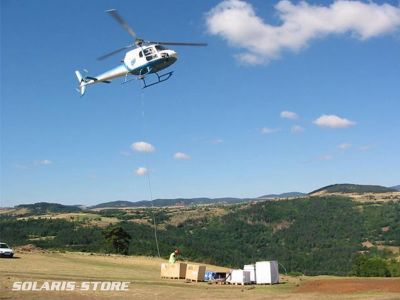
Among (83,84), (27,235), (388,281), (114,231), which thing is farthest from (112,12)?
(27,235)

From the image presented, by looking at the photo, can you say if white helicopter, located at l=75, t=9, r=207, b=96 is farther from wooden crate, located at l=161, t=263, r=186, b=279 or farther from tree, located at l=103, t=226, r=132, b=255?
tree, located at l=103, t=226, r=132, b=255

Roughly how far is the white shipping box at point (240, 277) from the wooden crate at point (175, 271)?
149 inches

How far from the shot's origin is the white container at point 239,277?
3256 cm

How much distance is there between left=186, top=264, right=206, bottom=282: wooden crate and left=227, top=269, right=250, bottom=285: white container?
1.93m

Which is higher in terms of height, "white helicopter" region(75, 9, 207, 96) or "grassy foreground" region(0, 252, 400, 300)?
"white helicopter" region(75, 9, 207, 96)

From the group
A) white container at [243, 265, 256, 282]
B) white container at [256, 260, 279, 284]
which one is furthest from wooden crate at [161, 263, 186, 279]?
white container at [256, 260, 279, 284]

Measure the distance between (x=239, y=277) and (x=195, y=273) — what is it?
2.88 m

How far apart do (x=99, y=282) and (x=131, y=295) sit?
491cm

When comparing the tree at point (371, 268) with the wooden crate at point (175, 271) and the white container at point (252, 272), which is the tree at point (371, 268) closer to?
the white container at point (252, 272)

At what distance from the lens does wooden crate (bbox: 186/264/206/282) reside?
1323 inches

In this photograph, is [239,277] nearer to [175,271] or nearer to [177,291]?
[175,271]

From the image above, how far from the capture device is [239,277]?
32.7 meters

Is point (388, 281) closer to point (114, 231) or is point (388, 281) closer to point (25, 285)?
point (25, 285)

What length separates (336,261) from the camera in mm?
196125
